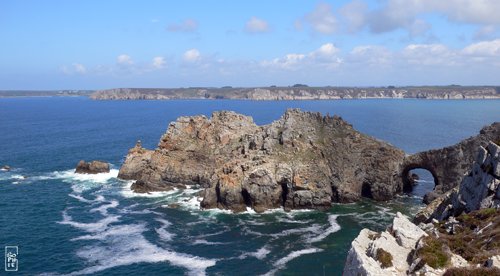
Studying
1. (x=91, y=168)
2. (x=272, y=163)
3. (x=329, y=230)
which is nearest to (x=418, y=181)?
(x=272, y=163)

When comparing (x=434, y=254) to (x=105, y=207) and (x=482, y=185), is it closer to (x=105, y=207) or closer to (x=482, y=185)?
(x=482, y=185)

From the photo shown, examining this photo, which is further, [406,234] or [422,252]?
[406,234]

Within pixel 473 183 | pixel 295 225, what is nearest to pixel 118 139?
pixel 295 225

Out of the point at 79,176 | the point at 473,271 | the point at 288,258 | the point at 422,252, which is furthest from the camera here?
the point at 79,176

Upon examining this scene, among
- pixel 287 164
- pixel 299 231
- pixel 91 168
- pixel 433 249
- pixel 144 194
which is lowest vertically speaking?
pixel 299 231

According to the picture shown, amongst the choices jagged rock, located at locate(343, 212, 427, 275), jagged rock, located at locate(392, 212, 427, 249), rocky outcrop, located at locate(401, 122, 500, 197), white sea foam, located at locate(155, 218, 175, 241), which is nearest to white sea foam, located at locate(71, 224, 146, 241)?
white sea foam, located at locate(155, 218, 175, 241)

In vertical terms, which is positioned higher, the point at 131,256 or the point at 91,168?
the point at 91,168

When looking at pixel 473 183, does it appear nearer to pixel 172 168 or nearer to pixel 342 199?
pixel 342 199

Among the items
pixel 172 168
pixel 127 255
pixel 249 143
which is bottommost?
pixel 127 255
